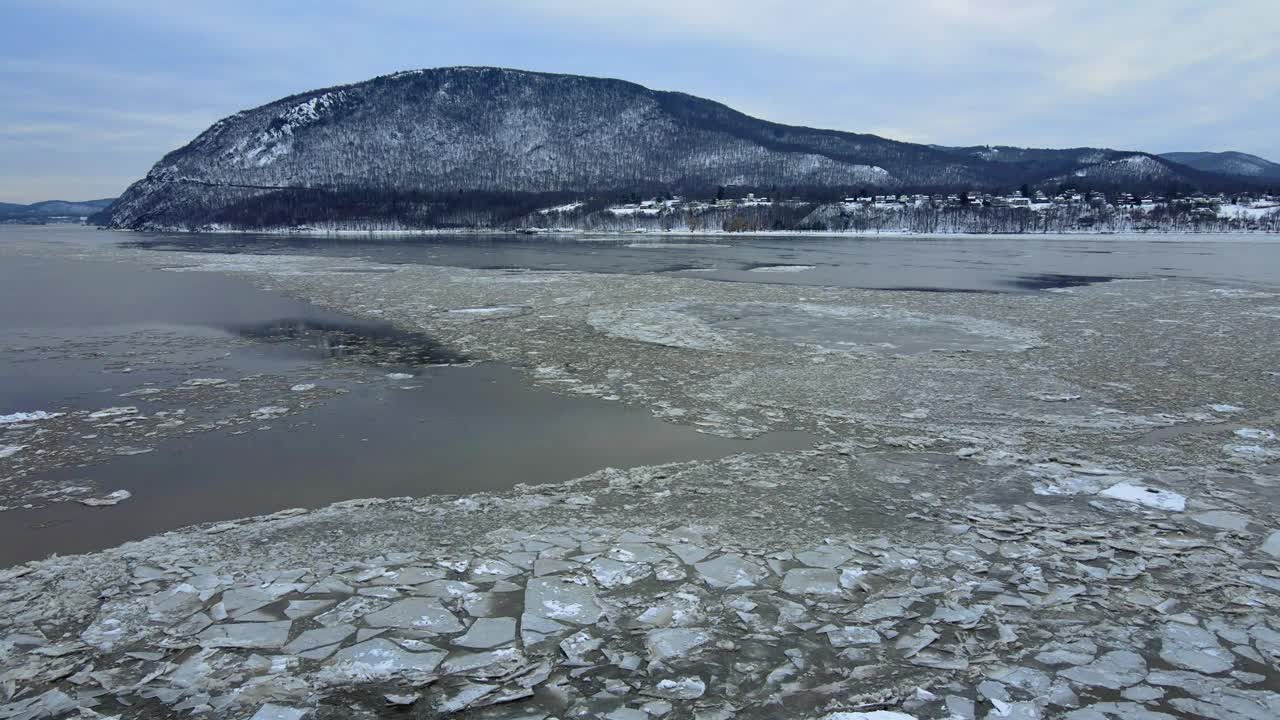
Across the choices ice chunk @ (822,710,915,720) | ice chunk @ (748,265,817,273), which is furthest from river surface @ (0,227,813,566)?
ice chunk @ (748,265,817,273)

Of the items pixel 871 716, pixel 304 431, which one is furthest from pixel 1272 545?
pixel 304 431

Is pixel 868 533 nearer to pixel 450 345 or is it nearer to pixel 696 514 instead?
pixel 696 514

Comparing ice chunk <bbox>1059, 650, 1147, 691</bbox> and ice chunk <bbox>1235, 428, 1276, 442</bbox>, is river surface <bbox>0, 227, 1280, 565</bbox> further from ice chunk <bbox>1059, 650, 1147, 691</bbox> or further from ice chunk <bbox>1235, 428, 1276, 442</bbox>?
ice chunk <bbox>1235, 428, 1276, 442</bbox>

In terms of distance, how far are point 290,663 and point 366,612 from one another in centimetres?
58

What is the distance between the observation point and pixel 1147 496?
245 inches

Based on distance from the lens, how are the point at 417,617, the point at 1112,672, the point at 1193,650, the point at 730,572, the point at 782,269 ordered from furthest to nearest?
the point at 782,269
the point at 730,572
the point at 417,617
the point at 1193,650
the point at 1112,672

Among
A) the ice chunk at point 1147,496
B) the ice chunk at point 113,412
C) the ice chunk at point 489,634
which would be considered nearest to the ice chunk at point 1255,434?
the ice chunk at point 1147,496

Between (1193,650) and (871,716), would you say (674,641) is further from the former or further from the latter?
(1193,650)

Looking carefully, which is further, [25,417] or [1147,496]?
[25,417]

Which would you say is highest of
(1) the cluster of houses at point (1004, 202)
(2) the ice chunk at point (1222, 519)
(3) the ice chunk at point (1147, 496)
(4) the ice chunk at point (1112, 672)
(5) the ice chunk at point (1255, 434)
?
(1) the cluster of houses at point (1004, 202)

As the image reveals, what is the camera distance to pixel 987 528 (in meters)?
5.66

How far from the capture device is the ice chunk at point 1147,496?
19.8 ft

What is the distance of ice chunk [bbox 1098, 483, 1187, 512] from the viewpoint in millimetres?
6031

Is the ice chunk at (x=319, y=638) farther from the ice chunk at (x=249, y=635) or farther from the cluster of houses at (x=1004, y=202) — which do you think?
the cluster of houses at (x=1004, y=202)
